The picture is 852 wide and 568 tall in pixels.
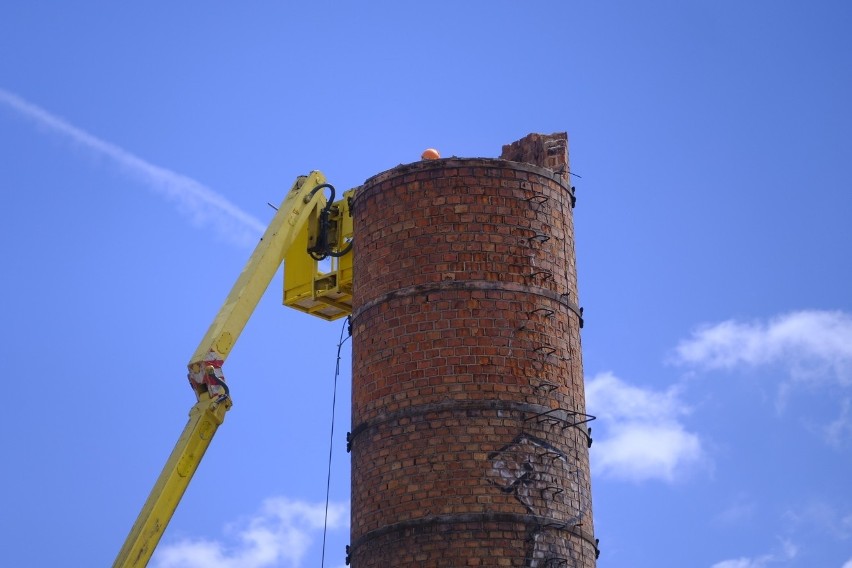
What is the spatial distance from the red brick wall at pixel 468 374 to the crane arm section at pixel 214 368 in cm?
271

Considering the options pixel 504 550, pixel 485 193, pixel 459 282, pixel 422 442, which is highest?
pixel 485 193

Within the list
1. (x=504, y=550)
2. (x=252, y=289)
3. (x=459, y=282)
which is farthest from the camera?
(x=252, y=289)

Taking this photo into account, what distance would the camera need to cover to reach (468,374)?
21.6 meters

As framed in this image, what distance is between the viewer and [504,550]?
68.2 ft

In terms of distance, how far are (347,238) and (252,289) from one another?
6.18ft

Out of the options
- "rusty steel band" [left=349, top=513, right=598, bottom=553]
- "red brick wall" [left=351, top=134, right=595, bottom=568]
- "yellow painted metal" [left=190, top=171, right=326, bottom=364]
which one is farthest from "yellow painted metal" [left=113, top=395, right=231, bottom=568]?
"rusty steel band" [left=349, top=513, right=598, bottom=553]

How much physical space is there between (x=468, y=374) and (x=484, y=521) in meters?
2.18

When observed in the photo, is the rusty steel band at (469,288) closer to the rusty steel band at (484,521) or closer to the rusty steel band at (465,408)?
the rusty steel band at (465,408)

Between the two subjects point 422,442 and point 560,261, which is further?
point 560,261

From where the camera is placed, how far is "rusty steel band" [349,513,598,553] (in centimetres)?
2086

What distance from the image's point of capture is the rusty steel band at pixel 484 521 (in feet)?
68.4

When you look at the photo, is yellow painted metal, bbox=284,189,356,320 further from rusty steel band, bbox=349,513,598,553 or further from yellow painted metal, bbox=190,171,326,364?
rusty steel band, bbox=349,513,598,553

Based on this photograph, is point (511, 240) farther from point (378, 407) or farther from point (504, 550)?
point (504, 550)

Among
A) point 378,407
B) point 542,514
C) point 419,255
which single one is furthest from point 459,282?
point 542,514
